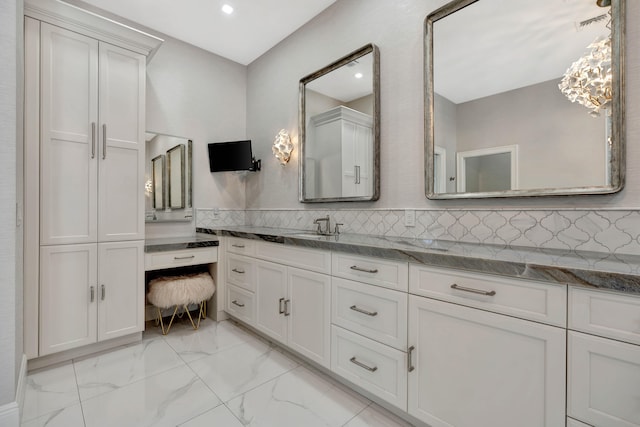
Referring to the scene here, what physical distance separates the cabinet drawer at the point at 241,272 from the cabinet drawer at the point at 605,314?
6.62 ft

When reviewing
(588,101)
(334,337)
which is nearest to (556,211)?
(588,101)

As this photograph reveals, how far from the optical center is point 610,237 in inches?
51.8

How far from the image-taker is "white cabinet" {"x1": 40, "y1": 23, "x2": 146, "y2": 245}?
2.03 meters

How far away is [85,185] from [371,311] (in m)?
2.17

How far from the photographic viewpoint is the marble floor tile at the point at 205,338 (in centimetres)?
229

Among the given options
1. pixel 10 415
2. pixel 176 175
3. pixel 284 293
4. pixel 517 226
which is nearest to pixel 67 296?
pixel 10 415

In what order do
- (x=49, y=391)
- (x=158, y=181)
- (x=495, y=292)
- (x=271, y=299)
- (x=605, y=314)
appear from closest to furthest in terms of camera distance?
(x=605, y=314) < (x=495, y=292) < (x=49, y=391) < (x=271, y=299) < (x=158, y=181)

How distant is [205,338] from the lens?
2.52 metres

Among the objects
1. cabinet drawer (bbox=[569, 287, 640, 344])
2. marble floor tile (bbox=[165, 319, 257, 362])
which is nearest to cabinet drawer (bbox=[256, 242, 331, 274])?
marble floor tile (bbox=[165, 319, 257, 362])

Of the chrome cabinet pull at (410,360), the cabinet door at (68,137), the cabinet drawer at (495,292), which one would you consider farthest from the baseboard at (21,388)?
the cabinet drawer at (495,292)

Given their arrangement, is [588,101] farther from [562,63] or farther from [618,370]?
[618,370]

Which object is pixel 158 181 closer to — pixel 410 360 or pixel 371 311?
pixel 371 311

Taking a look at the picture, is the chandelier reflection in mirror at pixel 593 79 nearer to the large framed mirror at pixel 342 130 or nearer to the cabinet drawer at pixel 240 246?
the large framed mirror at pixel 342 130

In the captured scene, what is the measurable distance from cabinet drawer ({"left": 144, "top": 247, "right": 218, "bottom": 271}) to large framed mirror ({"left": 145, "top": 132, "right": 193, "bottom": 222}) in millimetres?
549
